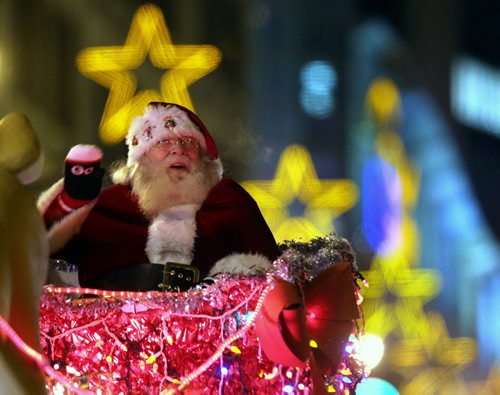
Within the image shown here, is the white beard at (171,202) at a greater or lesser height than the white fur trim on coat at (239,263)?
greater

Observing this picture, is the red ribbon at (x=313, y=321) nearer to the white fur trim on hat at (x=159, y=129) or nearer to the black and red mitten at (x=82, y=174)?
the black and red mitten at (x=82, y=174)

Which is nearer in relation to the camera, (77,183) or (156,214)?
(77,183)

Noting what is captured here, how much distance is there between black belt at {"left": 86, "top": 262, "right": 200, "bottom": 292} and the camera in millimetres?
2221

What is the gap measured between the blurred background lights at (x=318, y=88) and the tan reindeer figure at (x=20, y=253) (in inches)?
226

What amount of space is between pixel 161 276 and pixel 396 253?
20.1 ft

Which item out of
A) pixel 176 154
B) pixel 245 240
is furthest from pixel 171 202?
pixel 245 240

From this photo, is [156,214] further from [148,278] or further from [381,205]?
[381,205]

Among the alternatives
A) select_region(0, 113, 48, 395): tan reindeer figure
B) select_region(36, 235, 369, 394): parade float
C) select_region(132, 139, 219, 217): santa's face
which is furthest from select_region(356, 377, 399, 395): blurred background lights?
select_region(0, 113, 48, 395): tan reindeer figure

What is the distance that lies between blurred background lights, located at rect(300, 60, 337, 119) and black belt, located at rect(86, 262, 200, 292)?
194 inches

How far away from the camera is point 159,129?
8.77 feet

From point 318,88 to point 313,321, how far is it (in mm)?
5509

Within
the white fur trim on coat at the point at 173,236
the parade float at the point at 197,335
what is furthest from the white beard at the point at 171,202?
the parade float at the point at 197,335

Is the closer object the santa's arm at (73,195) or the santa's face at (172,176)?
the santa's arm at (73,195)

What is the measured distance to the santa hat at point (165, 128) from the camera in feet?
8.74
